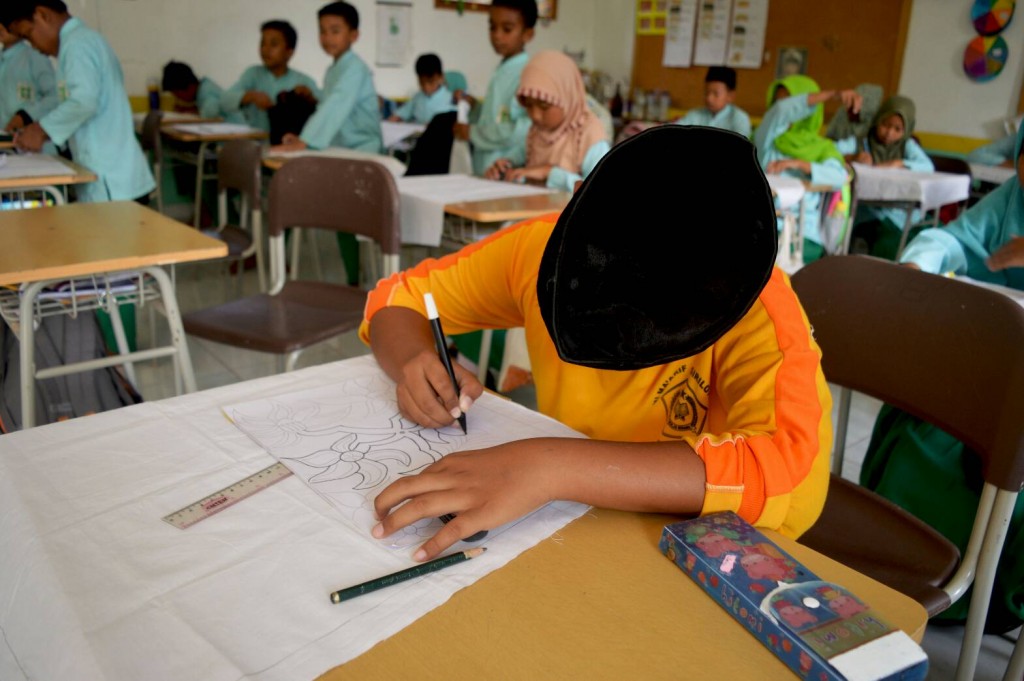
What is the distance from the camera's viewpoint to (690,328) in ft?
2.10

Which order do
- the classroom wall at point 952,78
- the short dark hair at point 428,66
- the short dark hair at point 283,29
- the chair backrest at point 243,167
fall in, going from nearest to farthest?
the chair backrest at point 243,167, the classroom wall at point 952,78, the short dark hair at point 283,29, the short dark hair at point 428,66

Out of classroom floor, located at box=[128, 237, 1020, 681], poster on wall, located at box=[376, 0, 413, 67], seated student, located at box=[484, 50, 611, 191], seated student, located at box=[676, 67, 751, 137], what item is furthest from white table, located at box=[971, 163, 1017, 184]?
poster on wall, located at box=[376, 0, 413, 67]

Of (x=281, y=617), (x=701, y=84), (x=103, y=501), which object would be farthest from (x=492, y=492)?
(x=701, y=84)

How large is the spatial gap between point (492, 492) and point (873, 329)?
84 cm

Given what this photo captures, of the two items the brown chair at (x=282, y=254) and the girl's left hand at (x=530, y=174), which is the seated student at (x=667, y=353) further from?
the girl's left hand at (x=530, y=174)

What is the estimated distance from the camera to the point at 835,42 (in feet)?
18.9

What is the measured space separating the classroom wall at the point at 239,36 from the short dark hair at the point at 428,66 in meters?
0.60

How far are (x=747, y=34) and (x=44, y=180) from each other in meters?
5.79

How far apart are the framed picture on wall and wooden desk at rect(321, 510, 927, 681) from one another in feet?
21.3

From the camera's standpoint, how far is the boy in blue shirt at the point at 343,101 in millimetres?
3904

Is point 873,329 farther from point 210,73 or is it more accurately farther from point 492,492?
point 210,73

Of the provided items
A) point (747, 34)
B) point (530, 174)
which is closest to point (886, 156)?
point (747, 34)

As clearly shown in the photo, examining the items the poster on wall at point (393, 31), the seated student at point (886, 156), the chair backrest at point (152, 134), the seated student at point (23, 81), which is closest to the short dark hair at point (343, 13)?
the chair backrest at point (152, 134)

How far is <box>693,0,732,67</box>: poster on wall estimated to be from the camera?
6.59 metres
